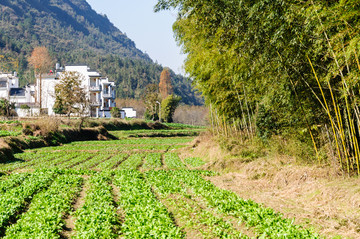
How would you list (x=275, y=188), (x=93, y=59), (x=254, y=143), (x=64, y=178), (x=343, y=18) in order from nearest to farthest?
(x=343, y=18) → (x=275, y=188) → (x=64, y=178) → (x=254, y=143) → (x=93, y=59)

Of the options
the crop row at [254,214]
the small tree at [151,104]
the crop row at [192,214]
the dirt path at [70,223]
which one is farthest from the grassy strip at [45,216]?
the small tree at [151,104]

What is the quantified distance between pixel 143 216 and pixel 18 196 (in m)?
4.39

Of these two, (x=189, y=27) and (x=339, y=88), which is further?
(x=189, y=27)

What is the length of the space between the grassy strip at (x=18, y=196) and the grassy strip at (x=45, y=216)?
0.27m

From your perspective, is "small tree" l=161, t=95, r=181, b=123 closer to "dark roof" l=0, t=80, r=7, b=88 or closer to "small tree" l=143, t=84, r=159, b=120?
"small tree" l=143, t=84, r=159, b=120

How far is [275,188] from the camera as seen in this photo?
1045 centimetres

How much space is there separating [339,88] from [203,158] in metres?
13.1

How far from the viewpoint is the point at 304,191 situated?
30.3ft

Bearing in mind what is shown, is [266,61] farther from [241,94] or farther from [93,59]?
[93,59]

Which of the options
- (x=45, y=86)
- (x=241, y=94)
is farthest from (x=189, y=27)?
(x=45, y=86)

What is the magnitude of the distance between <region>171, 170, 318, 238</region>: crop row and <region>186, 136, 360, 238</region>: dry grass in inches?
18.3

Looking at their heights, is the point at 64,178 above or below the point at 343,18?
below

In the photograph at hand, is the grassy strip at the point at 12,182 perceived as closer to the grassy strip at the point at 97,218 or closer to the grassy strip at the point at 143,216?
the grassy strip at the point at 97,218

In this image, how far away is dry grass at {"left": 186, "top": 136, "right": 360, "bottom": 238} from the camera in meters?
6.86
